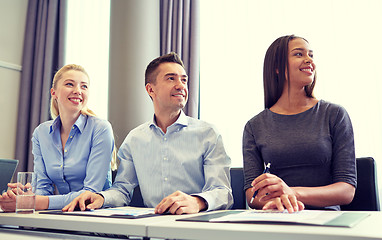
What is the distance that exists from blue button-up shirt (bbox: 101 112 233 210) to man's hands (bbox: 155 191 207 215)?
419 millimetres

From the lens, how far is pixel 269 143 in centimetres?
162

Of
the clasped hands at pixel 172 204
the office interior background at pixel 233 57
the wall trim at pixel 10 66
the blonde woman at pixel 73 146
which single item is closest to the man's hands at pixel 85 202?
the clasped hands at pixel 172 204

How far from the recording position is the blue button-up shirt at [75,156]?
5.99 feet

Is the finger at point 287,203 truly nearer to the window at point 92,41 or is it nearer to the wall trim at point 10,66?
the window at point 92,41

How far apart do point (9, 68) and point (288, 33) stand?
2.66 m

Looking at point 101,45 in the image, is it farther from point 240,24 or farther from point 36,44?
point 240,24

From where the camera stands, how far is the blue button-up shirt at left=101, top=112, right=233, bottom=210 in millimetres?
1679

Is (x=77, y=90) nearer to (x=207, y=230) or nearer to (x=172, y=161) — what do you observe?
(x=172, y=161)

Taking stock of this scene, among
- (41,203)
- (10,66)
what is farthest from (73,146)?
(10,66)

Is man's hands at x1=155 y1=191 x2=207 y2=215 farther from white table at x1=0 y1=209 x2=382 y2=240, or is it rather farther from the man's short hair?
the man's short hair

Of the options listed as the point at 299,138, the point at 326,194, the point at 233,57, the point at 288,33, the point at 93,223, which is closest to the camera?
the point at 93,223

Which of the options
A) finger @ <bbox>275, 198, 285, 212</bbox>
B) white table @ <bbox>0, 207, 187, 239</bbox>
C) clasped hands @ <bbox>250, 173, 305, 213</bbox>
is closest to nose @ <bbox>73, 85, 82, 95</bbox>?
white table @ <bbox>0, 207, 187, 239</bbox>

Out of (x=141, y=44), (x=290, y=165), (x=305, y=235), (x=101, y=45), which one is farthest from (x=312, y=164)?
(x=101, y=45)

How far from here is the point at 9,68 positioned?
3.81 metres
